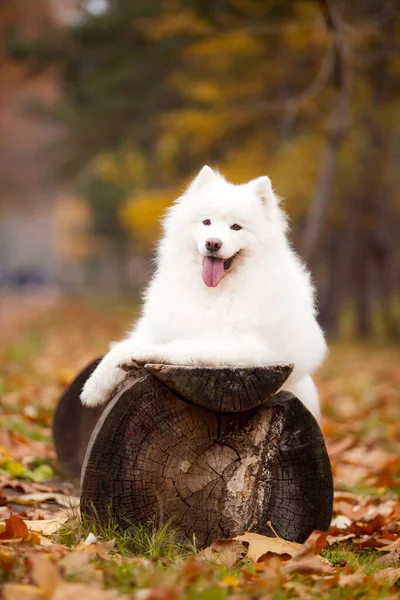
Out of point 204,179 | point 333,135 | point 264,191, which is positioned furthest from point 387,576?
point 333,135

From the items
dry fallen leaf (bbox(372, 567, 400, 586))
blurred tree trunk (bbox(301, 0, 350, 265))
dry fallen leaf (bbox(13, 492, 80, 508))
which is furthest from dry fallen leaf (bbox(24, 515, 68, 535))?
blurred tree trunk (bbox(301, 0, 350, 265))

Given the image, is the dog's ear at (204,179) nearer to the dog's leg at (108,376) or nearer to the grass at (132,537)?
the dog's leg at (108,376)

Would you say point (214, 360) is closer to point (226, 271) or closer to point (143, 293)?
point (226, 271)

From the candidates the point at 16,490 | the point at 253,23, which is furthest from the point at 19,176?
the point at 16,490

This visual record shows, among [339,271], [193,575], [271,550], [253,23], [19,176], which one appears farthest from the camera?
[19,176]

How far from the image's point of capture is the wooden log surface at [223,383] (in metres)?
3.82

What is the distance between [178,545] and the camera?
3.91m

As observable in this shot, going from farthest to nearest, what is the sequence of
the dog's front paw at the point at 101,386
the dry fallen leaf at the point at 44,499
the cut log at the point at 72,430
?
the cut log at the point at 72,430, the dry fallen leaf at the point at 44,499, the dog's front paw at the point at 101,386

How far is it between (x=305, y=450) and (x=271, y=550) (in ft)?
2.07

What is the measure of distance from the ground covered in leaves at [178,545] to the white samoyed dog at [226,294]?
91 cm

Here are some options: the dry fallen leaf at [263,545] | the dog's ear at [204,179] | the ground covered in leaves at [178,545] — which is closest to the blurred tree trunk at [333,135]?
the ground covered in leaves at [178,545]

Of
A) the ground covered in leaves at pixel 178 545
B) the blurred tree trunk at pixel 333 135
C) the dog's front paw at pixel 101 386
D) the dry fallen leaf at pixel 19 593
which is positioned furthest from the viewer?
the blurred tree trunk at pixel 333 135

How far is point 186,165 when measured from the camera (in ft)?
77.9

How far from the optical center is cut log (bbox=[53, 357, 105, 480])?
5543 millimetres
